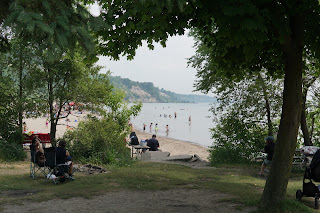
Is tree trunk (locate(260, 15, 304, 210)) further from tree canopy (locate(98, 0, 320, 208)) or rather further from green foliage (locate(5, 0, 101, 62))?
green foliage (locate(5, 0, 101, 62))

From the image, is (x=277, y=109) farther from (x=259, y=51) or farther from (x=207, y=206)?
(x=207, y=206)

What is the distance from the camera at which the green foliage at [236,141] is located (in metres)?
14.3

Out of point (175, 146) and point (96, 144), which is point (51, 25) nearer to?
point (96, 144)

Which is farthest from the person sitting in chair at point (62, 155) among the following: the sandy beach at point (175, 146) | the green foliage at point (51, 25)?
the sandy beach at point (175, 146)

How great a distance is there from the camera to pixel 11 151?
1370cm

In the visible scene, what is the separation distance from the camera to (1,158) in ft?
43.0

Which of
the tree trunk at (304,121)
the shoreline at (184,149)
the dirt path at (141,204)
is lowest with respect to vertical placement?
the shoreline at (184,149)

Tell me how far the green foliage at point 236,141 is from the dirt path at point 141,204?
22.6ft

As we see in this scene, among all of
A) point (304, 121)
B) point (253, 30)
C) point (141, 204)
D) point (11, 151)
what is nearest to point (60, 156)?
point (141, 204)

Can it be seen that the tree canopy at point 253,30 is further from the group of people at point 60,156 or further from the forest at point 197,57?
the group of people at point 60,156

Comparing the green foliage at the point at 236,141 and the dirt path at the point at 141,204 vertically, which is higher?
the green foliage at the point at 236,141

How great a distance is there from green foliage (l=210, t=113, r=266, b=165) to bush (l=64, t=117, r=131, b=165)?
407 centimetres

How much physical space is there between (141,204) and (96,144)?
24.7ft

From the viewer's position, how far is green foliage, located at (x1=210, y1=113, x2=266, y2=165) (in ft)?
46.9
